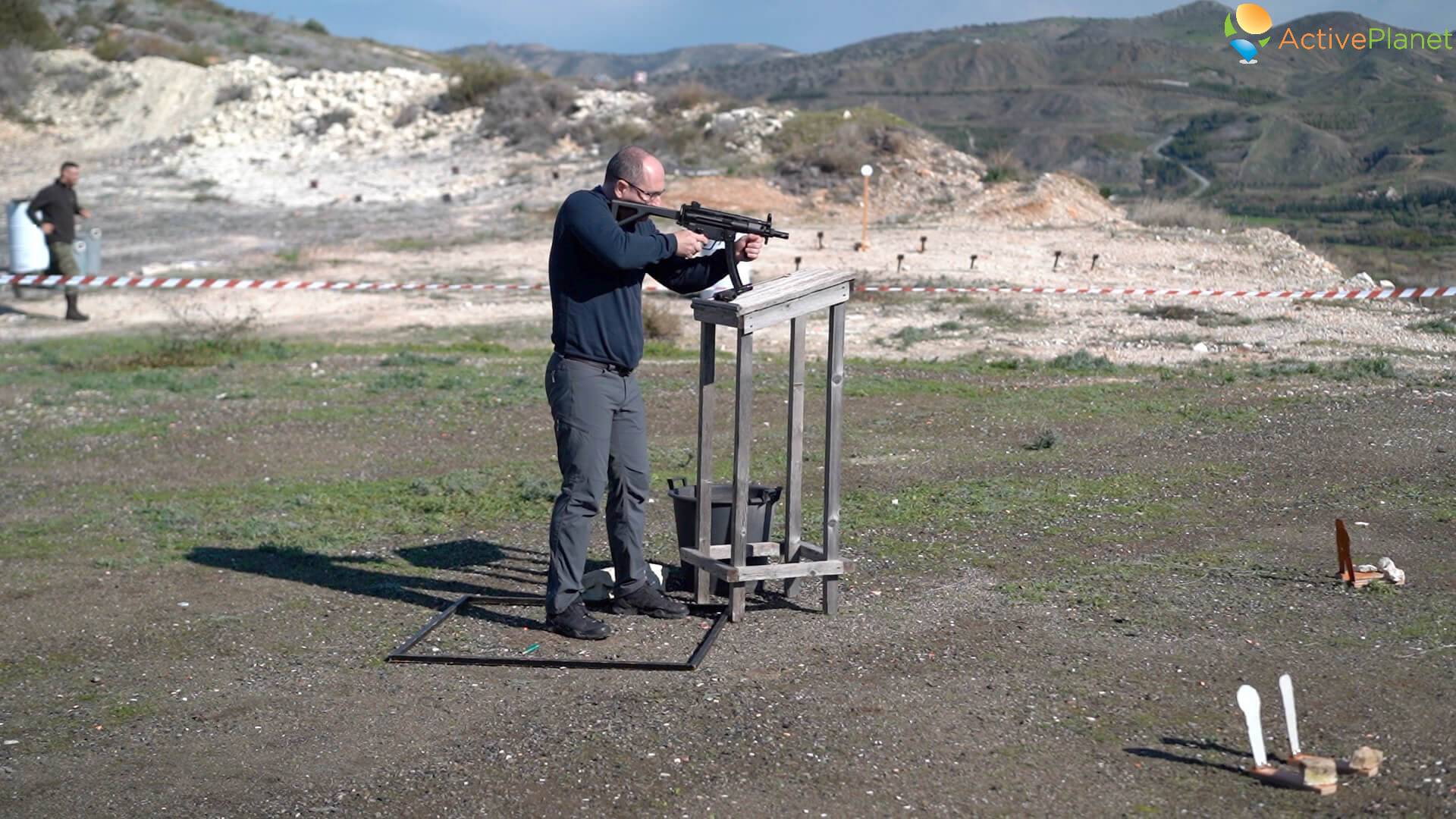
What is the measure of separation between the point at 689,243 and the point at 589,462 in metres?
0.97

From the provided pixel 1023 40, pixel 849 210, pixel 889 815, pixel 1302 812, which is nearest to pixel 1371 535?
pixel 1302 812

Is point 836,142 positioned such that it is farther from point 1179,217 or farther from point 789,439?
point 789,439

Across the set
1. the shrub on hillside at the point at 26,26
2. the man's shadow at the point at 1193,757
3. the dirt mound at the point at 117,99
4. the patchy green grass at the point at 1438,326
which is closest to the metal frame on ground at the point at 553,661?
the man's shadow at the point at 1193,757

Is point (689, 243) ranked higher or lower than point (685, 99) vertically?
lower

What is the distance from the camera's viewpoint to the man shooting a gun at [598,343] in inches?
233

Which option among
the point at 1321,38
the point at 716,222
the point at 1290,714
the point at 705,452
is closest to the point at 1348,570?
the point at 1290,714

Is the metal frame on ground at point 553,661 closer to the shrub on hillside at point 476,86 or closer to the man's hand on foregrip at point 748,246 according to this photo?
the man's hand on foregrip at point 748,246

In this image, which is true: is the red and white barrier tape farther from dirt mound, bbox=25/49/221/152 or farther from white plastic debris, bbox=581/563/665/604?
dirt mound, bbox=25/49/221/152

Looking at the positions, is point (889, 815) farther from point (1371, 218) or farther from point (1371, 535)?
point (1371, 218)

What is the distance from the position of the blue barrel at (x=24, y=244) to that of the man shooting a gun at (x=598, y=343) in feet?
57.8

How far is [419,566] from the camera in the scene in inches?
302

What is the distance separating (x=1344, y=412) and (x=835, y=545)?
5.85m

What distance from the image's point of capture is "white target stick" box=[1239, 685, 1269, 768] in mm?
4555

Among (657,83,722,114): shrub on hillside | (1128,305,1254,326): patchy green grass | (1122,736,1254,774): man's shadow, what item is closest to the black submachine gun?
(1122,736,1254,774): man's shadow
